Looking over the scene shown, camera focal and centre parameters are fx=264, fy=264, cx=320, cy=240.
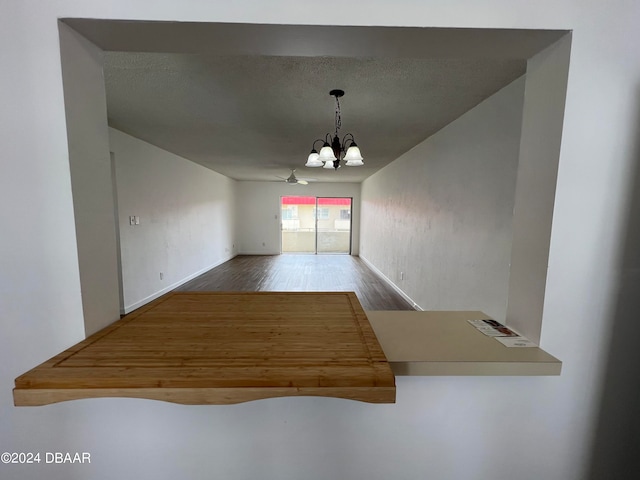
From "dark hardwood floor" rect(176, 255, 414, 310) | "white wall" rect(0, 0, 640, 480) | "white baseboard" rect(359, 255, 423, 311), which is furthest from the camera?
"dark hardwood floor" rect(176, 255, 414, 310)

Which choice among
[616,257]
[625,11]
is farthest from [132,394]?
[625,11]

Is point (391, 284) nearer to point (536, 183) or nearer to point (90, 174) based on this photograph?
point (536, 183)

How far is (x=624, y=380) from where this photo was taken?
86 cm

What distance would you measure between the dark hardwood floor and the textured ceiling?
92.0 inches

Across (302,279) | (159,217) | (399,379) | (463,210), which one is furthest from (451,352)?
(302,279)

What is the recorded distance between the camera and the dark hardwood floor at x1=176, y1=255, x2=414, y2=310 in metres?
4.31

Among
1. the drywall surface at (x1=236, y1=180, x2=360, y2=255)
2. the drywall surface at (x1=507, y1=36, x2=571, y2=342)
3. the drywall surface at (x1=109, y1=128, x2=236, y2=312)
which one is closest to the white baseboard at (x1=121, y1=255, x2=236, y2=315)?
the drywall surface at (x1=109, y1=128, x2=236, y2=312)

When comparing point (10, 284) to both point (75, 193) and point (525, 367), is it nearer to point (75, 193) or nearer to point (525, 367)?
point (75, 193)

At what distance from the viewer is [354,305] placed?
106 centimetres

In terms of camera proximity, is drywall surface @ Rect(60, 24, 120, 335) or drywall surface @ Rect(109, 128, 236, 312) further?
drywall surface @ Rect(109, 128, 236, 312)

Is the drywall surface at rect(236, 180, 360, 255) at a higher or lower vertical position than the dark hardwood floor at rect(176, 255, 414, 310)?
higher

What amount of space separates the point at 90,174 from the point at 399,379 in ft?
3.81

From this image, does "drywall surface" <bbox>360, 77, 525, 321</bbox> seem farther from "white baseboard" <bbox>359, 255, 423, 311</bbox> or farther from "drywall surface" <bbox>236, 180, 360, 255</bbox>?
"drywall surface" <bbox>236, 180, 360, 255</bbox>

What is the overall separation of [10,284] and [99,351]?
36cm
